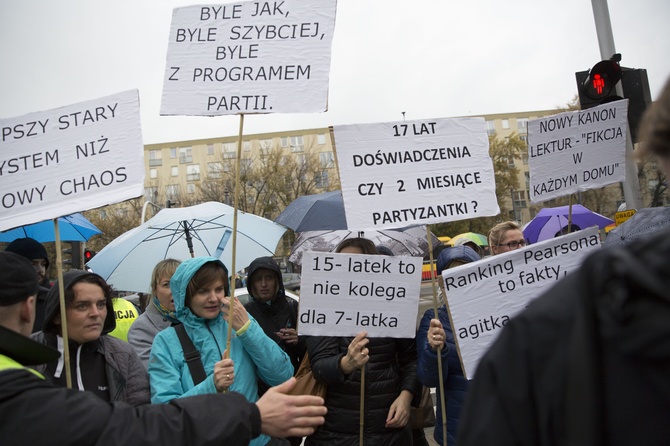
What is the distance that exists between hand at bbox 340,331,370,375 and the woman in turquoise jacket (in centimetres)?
36

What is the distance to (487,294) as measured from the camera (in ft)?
10.8

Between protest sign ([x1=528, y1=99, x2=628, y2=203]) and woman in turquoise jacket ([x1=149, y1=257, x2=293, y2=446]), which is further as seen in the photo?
protest sign ([x1=528, y1=99, x2=628, y2=203])

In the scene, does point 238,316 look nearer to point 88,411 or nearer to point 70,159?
point 70,159

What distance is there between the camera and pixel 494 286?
330cm

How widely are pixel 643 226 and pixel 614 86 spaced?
3743 millimetres

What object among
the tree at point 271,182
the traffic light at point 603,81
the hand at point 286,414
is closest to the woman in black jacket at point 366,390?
the hand at point 286,414

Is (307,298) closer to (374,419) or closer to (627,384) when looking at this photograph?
(374,419)

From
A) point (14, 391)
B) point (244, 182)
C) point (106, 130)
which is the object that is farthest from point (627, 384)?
point (244, 182)

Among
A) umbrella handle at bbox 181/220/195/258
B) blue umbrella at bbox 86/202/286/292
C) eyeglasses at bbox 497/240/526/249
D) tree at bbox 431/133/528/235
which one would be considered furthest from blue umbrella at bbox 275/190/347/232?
tree at bbox 431/133/528/235

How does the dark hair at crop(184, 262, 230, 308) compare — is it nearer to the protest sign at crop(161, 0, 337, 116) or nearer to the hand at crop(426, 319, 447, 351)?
the protest sign at crop(161, 0, 337, 116)

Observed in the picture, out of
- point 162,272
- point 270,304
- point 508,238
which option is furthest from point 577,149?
point 162,272

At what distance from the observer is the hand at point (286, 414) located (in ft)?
6.48

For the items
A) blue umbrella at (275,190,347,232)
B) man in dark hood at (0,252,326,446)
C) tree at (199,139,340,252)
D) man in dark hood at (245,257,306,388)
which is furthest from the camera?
tree at (199,139,340,252)

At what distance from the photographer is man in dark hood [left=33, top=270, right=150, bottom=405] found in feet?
8.94
